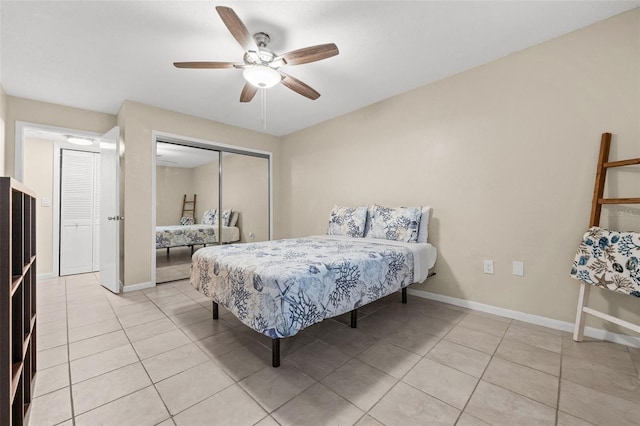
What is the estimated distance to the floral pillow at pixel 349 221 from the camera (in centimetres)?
324

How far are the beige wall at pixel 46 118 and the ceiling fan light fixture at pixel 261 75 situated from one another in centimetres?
287

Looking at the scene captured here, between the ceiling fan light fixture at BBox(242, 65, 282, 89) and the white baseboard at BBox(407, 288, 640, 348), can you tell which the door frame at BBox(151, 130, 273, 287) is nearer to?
the ceiling fan light fixture at BBox(242, 65, 282, 89)

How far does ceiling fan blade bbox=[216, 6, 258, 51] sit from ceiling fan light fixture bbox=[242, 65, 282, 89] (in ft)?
0.79

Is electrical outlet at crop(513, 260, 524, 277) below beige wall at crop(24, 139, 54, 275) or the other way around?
below

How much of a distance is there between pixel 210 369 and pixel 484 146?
2965 mm

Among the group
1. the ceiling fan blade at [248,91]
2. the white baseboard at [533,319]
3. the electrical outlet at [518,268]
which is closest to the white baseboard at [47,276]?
the ceiling fan blade at [248,91]

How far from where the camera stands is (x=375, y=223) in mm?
3109

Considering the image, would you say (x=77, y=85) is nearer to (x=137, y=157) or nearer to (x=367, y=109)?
(x=137, y=157)

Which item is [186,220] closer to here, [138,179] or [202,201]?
[202,201]

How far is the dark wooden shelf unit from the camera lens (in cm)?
84

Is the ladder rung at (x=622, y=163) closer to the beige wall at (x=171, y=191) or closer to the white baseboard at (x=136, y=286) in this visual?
the beige wall at (x=171, y=191)

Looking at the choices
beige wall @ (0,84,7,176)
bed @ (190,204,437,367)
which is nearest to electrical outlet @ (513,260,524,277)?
bed @ (190,204,437,367)

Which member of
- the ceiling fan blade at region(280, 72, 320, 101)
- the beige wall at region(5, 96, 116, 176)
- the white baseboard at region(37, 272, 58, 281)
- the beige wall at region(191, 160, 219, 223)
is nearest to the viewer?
the ceiling fan blade at region(280, 72, 320, 101)

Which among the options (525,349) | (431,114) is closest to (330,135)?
(431,114)
